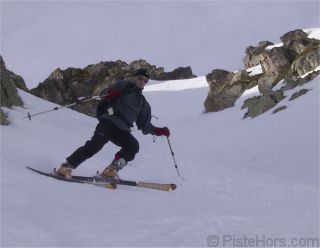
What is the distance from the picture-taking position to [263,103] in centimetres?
2978

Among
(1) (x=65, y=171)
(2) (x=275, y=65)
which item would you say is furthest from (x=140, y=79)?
(2) (x=275, y=65)

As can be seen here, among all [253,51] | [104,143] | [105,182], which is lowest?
[105,182]

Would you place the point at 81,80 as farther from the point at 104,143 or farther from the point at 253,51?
the point at 104,143

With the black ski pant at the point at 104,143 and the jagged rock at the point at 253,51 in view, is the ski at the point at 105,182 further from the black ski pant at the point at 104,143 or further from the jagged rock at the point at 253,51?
the jagged rock at the point at 253,51

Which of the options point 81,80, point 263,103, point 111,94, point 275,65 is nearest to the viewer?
point 111,94

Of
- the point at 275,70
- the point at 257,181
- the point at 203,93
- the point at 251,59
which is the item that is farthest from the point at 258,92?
the point at 257,181

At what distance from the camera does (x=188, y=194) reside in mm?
7227

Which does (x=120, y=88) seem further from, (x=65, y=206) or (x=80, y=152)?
(x=65, y=206)

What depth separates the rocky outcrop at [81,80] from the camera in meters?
63.3

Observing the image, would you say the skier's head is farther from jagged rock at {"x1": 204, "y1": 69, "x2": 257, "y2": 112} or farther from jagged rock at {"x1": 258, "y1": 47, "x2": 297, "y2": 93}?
jagged rock at {"x1": 204, "y1": 69, "x2": 257, "y2": 112}

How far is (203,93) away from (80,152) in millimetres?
55503

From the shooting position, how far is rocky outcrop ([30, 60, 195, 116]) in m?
63.3

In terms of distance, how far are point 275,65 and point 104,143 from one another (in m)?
37.3

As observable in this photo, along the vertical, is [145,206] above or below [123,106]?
below
